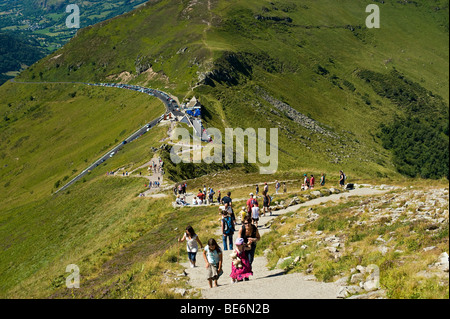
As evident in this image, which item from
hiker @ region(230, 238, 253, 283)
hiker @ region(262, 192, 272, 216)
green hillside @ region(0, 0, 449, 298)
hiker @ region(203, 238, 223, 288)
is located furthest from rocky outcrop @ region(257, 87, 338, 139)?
hiker @ region(203, 238, 223, 288)

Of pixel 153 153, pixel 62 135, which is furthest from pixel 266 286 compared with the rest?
pixel 62 135

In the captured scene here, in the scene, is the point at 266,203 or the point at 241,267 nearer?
the point at 241,267

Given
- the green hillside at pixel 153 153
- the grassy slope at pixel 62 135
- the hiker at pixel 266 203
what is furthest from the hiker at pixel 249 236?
the grassy slope at pixel 62 135

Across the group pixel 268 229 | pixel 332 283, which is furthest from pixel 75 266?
pixel 332 283

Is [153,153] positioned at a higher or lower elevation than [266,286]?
lower

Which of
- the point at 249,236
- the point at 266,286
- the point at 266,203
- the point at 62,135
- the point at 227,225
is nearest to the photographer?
the point at 266,286

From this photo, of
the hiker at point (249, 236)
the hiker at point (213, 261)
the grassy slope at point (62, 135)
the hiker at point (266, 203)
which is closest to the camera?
the hiker at point (213, 261)

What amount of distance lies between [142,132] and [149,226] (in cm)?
6977

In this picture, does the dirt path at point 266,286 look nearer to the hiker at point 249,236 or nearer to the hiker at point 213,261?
the hiker at point 213,261

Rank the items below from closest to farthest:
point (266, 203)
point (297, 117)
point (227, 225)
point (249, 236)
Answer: point (249, 236) < point (227, 225) < point (266, 203) < point (297, 117)

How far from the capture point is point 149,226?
127ft

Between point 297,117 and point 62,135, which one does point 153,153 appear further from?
point 62,135

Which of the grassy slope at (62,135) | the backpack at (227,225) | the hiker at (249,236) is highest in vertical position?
the hiker at (249,236)

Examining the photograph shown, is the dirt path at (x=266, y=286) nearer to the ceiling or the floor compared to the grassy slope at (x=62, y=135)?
nearer to the ceiling
